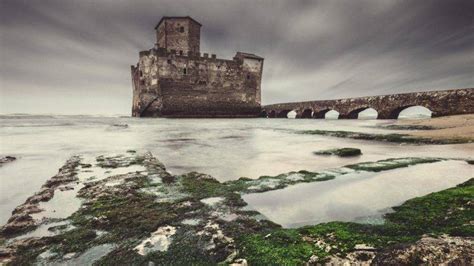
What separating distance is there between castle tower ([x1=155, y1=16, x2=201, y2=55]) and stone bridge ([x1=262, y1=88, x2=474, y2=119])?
15.7 m

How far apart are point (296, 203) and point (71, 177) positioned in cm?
268

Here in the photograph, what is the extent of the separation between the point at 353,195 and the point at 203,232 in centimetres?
159

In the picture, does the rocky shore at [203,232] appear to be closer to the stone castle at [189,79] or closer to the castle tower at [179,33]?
the stone castle at [189,79]

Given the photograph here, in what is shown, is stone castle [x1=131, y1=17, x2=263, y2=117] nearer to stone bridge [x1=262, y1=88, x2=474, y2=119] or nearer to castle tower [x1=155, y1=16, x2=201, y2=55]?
castle tower [x1=155, y1=16, x2=201, y2=55]

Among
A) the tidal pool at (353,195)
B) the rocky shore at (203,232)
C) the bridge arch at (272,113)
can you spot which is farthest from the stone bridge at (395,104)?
the rocky shore at (203,232)

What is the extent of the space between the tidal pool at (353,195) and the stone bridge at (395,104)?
16220 mm

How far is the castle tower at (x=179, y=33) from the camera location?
33434mm

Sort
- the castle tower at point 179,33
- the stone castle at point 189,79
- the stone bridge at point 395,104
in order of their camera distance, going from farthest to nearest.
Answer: the castle tower at point 179,33 → the stone castle at point 189,79 → the stone bridge at point 395,104

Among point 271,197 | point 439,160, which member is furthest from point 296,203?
point 439,160

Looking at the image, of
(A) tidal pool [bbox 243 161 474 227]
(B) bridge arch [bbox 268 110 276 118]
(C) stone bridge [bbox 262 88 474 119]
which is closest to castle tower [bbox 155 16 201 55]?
(B) bridge arch [bbox 268 110 276 118]

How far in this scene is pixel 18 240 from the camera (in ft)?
5.69

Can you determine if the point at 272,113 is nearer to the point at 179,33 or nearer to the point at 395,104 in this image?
the point at 179,33

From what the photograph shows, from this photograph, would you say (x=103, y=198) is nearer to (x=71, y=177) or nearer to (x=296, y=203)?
(x=71, y=177)

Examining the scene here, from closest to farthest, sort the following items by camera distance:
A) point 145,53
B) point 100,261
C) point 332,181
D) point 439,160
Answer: point 100,261, point 332,181, point 439,160, point 145,53
